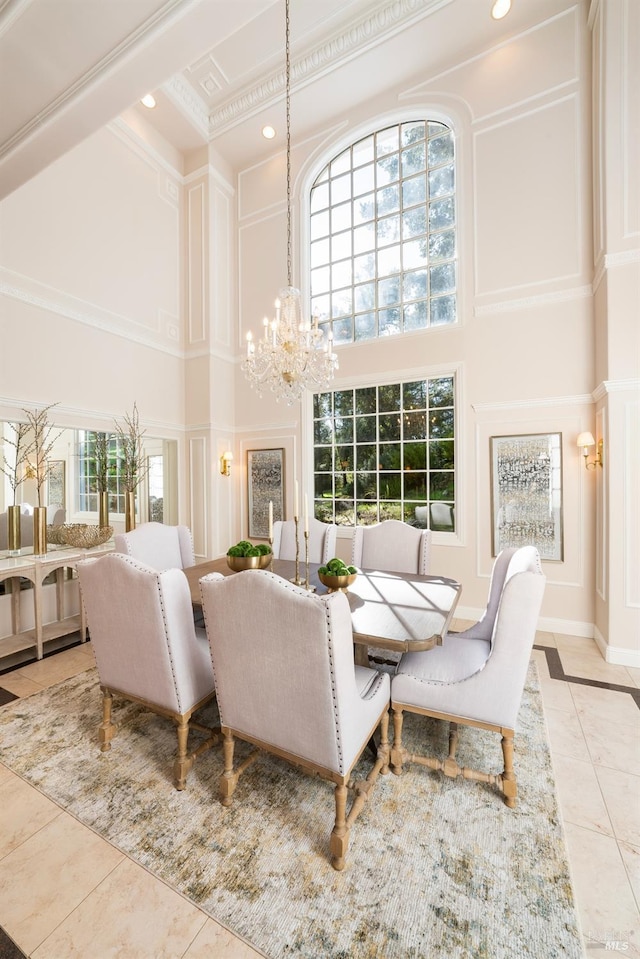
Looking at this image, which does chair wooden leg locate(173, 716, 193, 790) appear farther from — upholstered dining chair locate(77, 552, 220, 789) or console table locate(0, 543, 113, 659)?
console table locate(0, 543, 113, 659)

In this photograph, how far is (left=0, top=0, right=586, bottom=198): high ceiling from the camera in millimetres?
1410

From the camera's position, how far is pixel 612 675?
272 centimetres

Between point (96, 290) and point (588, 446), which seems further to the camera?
point (96, 290)

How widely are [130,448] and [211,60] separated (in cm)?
438

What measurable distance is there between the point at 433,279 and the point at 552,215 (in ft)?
3.66

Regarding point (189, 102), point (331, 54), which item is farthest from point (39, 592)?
point (331, 54)

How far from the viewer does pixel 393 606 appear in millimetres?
1979

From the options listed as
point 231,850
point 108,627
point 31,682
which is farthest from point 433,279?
point 31,682

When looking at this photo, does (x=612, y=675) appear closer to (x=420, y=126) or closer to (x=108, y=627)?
(x=108, y=627)

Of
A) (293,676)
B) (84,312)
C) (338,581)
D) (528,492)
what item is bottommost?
(293,676)

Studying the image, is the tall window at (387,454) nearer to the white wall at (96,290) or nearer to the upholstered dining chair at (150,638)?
the white wall at (96,290)

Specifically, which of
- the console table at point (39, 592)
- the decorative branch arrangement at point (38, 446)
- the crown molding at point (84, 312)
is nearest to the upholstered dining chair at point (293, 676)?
the console table at point (39, 592)

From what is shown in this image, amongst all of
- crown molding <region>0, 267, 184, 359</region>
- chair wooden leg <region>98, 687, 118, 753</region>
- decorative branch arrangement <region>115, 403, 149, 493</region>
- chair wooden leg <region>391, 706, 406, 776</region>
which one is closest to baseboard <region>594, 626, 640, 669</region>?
chair wooden leg <region>391, 706, 406, 776</region>

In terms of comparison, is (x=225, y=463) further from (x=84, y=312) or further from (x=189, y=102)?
(x=189, y=102)
